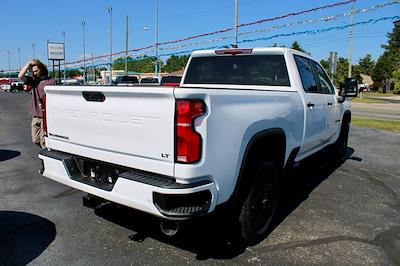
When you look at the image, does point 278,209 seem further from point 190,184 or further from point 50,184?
point 50,184

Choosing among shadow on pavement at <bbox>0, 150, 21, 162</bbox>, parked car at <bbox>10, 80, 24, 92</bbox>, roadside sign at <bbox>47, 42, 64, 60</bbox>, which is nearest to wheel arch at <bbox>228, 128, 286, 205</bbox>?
shadow on pavement at <bbox>0, 150, 21, 162</bbox>

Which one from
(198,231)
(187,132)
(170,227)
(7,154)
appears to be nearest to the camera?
(187,132)

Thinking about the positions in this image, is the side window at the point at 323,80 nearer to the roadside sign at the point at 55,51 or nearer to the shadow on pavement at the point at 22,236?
the shadow on pavement at the point at 22,236

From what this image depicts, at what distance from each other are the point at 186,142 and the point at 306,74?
2980mm

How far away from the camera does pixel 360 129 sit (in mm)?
13477

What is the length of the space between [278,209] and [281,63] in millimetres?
1853

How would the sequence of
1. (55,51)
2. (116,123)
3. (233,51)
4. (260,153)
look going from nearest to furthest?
(116,123) → (260,153) → (233,51) → (55,51)

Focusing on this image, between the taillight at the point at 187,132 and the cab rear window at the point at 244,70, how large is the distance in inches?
90.7

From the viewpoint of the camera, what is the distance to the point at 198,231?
4316 millimetres

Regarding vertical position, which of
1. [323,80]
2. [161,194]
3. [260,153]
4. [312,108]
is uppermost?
[323,80]

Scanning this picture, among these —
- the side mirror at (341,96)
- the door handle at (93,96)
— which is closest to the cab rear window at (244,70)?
the side mirror at (341,96)

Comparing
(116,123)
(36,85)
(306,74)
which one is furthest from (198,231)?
(36,85)

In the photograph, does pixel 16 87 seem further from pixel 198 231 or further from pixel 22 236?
pixel 198 231

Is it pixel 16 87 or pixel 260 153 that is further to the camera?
pixel 16 87
